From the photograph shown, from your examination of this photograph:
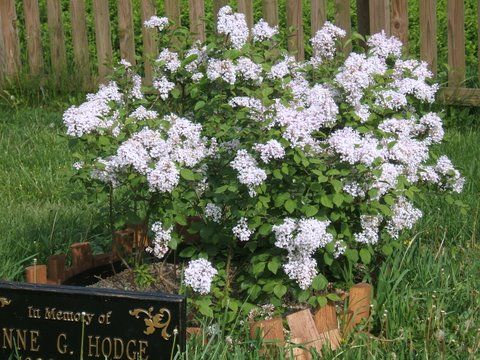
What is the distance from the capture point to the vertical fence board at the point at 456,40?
6453 millimetres

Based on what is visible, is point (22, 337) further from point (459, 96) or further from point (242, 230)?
point (459, 96)

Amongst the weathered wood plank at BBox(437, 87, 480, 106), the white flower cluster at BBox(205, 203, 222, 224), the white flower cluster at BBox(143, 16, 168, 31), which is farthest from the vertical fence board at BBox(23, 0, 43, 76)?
the white flower cluster at BBox(205, 203, 222, 224)

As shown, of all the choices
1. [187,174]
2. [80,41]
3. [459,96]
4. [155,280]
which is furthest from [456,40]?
[187,174]

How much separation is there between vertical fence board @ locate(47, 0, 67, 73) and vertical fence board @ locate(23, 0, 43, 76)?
113 millimetres

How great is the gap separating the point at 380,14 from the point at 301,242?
366cm

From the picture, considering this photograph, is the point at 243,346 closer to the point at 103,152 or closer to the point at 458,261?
the point at 103,152

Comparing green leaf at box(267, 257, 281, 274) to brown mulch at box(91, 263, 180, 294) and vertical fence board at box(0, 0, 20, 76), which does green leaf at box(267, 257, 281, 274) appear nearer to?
brown mulch at box(91, 263, 180, 294)

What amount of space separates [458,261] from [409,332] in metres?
0.65

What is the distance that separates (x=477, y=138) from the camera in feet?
19.2

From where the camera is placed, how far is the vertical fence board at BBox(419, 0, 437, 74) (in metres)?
6.52

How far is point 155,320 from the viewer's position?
2920 mm

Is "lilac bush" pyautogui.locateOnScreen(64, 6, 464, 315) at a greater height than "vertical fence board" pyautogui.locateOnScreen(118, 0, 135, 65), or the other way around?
"vertical fence board" pyautogui.locateOnScreen(118, 0, 135, 65)

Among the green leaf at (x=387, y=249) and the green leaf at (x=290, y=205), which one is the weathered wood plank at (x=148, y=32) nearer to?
the green leaf at (x=387, y=249)

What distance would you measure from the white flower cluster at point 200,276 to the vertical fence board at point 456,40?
11.9 feet
